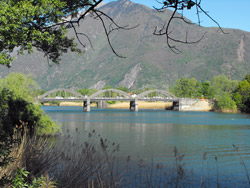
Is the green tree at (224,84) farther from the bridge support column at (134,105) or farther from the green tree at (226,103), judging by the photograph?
the bridge support column at (134,105)

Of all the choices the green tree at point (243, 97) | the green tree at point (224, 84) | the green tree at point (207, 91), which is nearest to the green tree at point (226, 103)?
the green tree at point (243, 97)

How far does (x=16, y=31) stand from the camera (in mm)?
10281

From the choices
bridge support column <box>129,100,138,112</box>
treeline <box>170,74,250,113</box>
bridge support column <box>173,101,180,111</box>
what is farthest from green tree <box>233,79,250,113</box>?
bridge support column <box>129,100,138,112</box>

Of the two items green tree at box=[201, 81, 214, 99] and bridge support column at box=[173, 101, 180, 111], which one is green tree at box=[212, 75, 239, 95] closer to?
green tree at box=[201, 81, 214, 99]

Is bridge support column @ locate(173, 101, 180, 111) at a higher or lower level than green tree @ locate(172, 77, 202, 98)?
lower

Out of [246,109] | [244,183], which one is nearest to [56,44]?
[244,183]

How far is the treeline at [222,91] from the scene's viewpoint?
9888 centimetres

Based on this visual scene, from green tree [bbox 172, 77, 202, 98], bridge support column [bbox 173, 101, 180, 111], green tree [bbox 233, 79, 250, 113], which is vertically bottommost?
bridge support column [bbox 173, 101, 180, 111]

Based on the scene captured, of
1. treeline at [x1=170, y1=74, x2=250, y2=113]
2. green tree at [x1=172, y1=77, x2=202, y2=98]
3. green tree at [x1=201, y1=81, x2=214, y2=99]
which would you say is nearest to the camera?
treeline at [x1=170, y1=74, x2=250, y2=113]

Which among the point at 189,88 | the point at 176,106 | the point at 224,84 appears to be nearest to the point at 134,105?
the point at 176,106

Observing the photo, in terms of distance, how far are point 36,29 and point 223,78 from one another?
134 m

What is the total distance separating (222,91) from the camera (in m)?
116

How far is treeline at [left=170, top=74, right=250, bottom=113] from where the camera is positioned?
98875mm

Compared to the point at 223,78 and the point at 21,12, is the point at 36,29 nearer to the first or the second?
the point at 21,12
